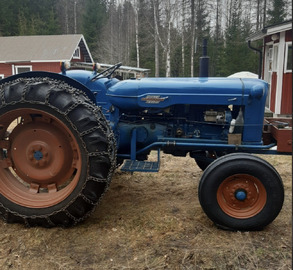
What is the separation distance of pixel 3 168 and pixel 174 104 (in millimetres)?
1931

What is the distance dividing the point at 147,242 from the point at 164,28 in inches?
848

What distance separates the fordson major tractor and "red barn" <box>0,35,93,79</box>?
65.2 feet

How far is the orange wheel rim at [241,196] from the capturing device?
3.10m

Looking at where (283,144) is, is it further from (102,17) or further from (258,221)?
(102,17)

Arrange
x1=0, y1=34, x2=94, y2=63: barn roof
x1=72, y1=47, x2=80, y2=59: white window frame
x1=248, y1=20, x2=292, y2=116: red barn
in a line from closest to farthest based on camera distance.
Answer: x1=248, y1=20, x2=292, y2=116: red barn, x1=0, y1=34, x2=94, y2=63: barn roof, x1=72, y1=47, x2=80, y2=59: white window frame

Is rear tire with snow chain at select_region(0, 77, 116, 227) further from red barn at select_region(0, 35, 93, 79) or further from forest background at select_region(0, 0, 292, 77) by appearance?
red barn at select_region(0, 35, 93, 79)

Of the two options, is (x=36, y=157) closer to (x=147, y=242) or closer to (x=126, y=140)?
(x=126, y=140)

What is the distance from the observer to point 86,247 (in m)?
2.86

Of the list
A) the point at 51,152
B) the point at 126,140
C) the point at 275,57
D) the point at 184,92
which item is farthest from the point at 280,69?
the point at 51,152

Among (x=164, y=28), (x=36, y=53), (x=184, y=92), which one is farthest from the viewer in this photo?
(x=36, y=53)

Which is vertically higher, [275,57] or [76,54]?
[76,54]

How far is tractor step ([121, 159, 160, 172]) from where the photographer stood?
11.4ft

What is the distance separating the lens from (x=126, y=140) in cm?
377

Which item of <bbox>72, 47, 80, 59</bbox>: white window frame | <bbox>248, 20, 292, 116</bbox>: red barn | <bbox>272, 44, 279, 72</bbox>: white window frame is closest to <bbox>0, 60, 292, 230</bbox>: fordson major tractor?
<bbox>248, 20, 292, 116</bbox>: red barn
